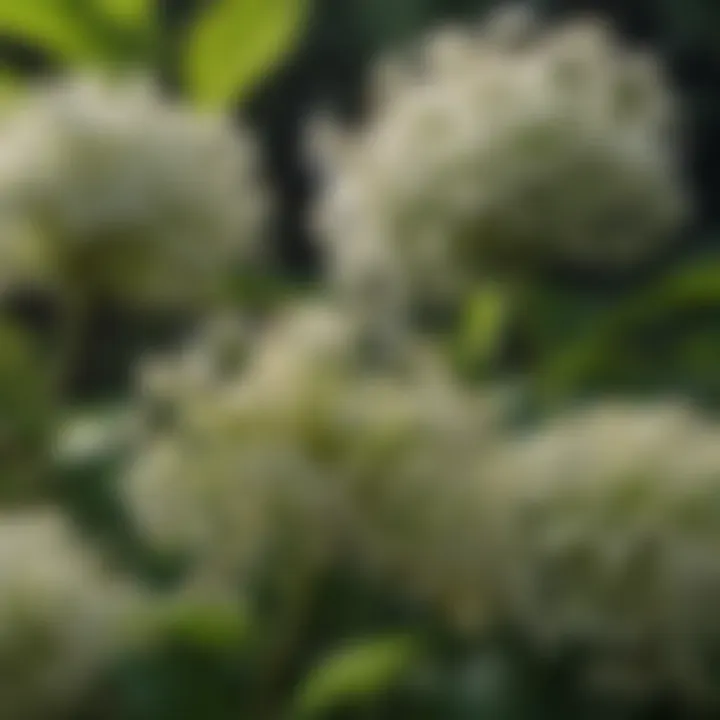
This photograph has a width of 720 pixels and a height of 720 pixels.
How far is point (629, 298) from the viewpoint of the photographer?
0.42 metres

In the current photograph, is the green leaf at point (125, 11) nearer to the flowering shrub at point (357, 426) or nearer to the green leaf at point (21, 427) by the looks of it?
the flowering shrub at point (357, 426)

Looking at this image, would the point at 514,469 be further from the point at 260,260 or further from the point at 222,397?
the point at 260,260

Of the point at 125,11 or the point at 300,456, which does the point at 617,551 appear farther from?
the point at 125,11

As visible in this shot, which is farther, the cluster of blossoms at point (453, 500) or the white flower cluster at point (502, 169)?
the white flower cluster at point (502, 169)

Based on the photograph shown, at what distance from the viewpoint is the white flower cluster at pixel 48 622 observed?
0.30 metres

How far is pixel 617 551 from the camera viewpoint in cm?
31

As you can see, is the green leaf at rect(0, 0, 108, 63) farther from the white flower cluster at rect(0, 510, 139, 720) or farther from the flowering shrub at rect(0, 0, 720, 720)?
the white flower cluster at rect(0, 510, 139, 720)

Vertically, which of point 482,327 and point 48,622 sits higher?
point 482,327

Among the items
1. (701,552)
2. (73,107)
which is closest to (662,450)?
(701,552)

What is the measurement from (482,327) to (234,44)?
10cm

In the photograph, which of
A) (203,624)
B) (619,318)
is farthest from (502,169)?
(203,624)

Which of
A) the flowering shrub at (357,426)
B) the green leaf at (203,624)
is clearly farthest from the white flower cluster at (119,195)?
the green leaf at (203,624)

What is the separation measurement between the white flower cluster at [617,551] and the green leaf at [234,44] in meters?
0.17

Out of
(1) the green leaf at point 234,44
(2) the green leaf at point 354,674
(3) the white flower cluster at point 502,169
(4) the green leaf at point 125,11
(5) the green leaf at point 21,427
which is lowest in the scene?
(2) the green leaf at point 354,674
